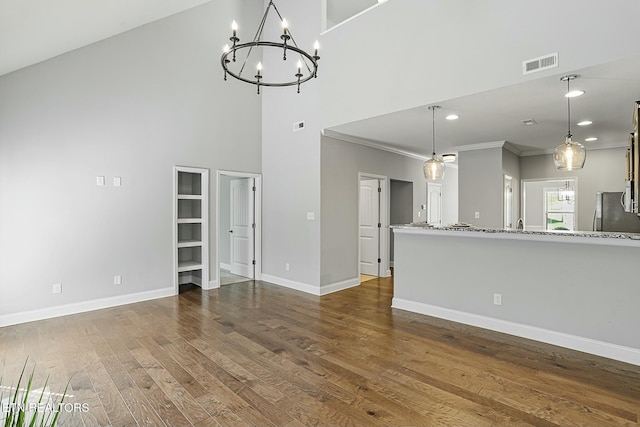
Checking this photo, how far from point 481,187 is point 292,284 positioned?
12.8 ft

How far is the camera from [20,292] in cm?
422

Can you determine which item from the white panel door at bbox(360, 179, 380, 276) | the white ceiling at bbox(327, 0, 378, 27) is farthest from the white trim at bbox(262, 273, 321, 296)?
the white ceiling at bbox(327, 0, 378, 27)

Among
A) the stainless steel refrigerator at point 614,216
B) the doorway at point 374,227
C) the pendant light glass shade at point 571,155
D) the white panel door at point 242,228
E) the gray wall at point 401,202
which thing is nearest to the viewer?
the pendant light glass shade at point 571,155

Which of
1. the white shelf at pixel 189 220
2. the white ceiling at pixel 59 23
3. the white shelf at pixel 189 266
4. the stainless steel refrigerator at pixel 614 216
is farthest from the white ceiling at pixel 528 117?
the white shelf at pixel 189 266

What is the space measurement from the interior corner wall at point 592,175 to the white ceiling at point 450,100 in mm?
309

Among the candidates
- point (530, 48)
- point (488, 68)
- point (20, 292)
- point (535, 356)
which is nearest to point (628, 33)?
point (530, 48)

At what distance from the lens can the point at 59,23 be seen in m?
3.29

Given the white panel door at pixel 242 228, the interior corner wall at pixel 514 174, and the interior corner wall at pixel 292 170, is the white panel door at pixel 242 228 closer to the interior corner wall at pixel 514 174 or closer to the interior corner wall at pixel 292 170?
the interior corner wall at pixel 292 170

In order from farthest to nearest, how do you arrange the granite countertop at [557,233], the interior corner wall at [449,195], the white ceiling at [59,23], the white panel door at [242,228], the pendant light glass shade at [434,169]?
the interior corner wall at [449,195], the white panel door at [242,228], the pendant light glass shade at [434,169], the granite countertop at [557,233], the white ceiling at [59,23]

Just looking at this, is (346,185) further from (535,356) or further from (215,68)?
(535,356)

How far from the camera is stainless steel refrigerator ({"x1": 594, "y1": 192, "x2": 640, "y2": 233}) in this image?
5.45 meters

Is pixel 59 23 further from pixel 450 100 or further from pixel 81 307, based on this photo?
pixel 450 100

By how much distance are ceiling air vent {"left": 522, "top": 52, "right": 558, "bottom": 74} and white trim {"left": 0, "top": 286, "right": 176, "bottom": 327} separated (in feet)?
18.1

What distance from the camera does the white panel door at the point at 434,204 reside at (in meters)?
8.50
